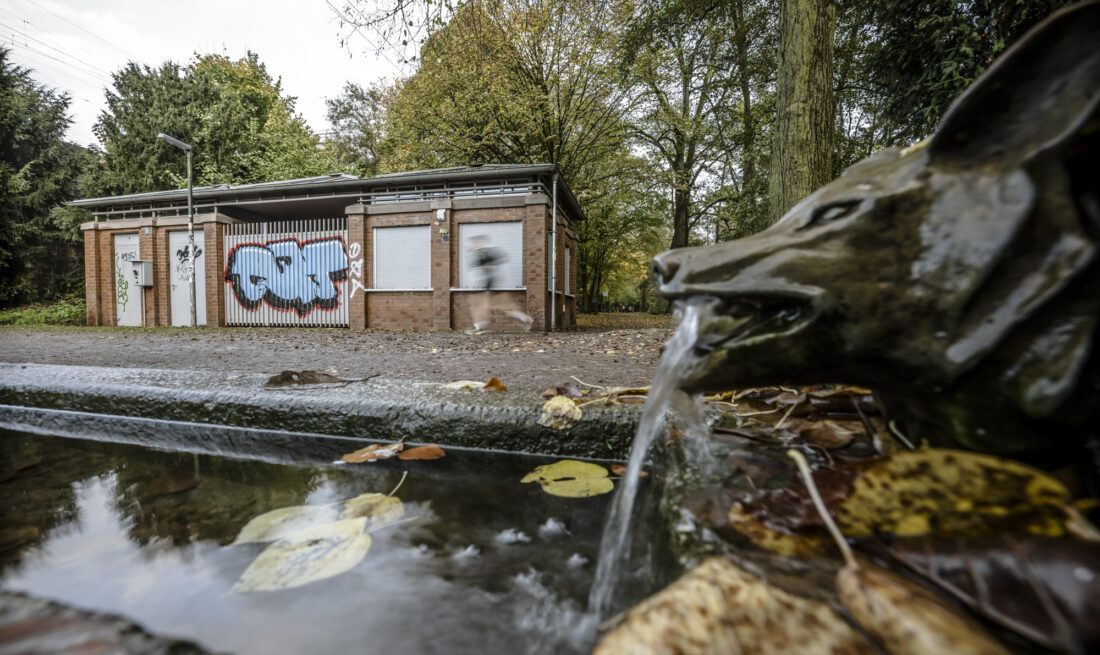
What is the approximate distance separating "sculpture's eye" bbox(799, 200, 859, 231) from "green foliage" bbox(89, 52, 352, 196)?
26.6m

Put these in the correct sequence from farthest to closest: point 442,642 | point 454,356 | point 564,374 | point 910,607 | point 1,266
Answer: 1. point 1,266
2. point 454,356
3. point 564,374
4. point 442,642
5. point 910,607

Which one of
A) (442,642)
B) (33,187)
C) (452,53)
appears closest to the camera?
(442,642)

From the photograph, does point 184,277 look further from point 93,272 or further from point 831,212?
point 831,212

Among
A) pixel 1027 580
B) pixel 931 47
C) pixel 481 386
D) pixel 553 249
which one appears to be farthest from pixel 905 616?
pixel 553 249

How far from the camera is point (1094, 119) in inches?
28.4

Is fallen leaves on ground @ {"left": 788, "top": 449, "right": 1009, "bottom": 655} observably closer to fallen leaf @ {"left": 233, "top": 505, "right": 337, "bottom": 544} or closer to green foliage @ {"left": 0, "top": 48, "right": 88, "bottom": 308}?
fallen leaf @ {"left": 233, "top": 505, "right": 337, "bottom": 544}

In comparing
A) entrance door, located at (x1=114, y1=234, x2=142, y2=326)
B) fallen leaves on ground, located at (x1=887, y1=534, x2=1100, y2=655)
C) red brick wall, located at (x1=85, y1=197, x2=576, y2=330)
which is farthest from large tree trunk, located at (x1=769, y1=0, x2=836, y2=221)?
entrance door, located at (x1=114, y1=234, x2=142, y2=326)

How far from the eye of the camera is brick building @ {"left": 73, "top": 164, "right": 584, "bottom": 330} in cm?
1212

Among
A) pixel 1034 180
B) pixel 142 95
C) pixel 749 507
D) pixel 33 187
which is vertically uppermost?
pixel 142 95

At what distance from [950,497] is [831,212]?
571mm

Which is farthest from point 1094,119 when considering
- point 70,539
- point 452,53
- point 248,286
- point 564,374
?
point 248,286

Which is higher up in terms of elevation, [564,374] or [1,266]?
[1,266]

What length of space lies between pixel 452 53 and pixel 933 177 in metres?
15.2

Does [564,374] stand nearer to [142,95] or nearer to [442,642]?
[442,642]
